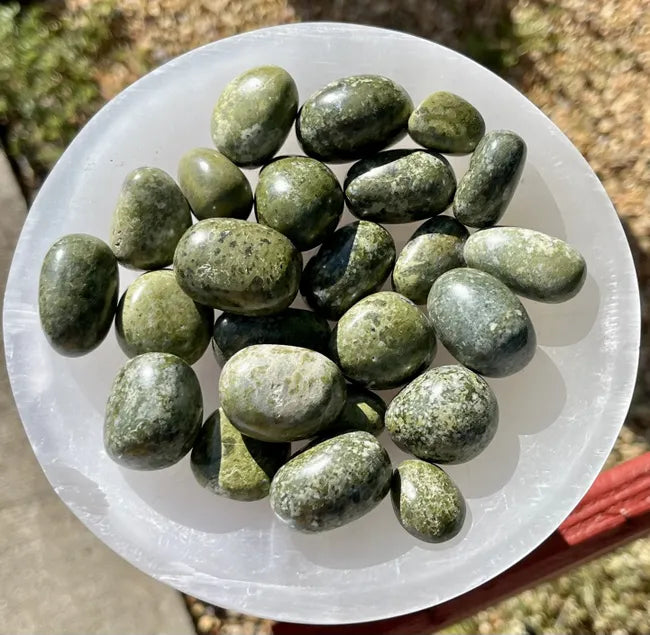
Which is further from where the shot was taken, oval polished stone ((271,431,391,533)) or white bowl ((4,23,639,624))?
white bowl ((4,23,639,624))

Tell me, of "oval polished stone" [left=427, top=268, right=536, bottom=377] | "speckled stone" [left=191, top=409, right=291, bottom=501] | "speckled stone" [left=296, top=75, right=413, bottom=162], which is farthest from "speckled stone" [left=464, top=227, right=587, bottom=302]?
"speckled stone" [left=191, top=409, right=291, bottom=501]

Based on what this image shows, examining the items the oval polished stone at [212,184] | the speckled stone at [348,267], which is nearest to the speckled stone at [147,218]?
the oval polished stone at [212,184]

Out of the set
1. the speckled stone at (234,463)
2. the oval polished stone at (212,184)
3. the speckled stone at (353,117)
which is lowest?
the speckled stone at (234,463)

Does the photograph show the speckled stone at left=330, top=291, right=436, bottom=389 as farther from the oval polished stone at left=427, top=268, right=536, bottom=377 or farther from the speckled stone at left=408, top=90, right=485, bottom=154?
the speckled stone at left=408, top=90, right=485, bottom=154

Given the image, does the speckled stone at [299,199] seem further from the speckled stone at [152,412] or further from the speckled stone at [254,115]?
the speckled stone at [152,412]

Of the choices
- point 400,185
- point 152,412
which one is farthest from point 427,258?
point 152,412

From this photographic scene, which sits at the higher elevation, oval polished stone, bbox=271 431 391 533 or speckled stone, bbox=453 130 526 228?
speckled stone, bbox=453 130 526 228
